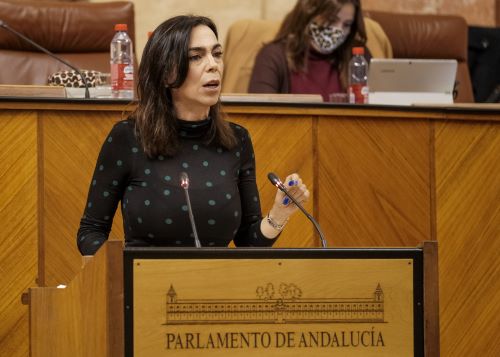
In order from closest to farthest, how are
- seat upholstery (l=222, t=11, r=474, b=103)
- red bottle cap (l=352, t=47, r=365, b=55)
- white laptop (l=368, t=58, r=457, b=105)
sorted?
white laptop (l=368, t=58, r=457, b=105)
red bottle cap (l=352, t=47, r=365, b=55)
seat upholstery (l=222, t=11, r=474, b=103)

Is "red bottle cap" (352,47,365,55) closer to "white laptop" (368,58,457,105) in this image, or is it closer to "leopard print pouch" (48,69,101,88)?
"white laptop" (368,58,457,105)

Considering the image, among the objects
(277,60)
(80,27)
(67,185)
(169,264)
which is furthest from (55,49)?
(169,264)

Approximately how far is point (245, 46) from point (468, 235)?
1.57 metres

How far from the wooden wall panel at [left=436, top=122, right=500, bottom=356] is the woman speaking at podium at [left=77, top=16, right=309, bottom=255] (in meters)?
0.91

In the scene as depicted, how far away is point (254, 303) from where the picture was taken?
69.5 inches

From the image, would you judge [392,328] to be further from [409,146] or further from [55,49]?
[55,49]

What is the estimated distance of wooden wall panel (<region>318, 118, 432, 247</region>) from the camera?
3.10 m

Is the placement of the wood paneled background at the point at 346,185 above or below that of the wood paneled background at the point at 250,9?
below

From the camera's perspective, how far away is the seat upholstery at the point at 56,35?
3967 millimetres

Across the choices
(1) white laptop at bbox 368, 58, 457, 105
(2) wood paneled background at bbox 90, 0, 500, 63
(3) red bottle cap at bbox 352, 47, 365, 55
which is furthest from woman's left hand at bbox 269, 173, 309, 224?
(2) wood paneled background at bbox 90, 0, 500, 63

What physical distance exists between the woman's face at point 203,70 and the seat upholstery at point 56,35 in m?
1.75

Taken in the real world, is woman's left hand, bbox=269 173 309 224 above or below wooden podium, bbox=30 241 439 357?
above

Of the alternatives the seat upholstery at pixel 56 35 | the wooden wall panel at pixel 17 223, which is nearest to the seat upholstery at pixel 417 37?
the seat upholstery at pixel 56 35

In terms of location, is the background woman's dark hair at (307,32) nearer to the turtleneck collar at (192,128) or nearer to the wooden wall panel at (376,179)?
the wooden wall panel at (376,179)
